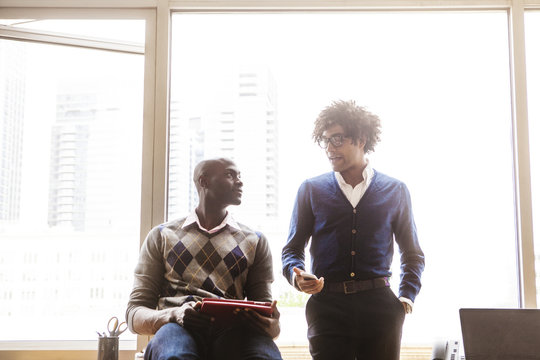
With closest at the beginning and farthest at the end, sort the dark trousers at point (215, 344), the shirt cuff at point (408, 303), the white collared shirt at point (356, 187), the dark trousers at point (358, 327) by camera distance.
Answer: the dark trousers at point (215, 344)
the dark trousers at point (358, 327)
the shirt cuff at point (408, 303)
the white collared shirt at point (356, 187)

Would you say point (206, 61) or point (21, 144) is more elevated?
point (206, 61)

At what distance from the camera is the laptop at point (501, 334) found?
2.49m

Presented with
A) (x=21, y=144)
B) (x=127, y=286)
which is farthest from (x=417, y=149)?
(x=21, y=144)

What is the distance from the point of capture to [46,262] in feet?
9.87

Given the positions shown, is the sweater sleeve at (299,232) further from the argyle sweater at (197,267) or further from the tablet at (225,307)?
the tablet at (225,307)

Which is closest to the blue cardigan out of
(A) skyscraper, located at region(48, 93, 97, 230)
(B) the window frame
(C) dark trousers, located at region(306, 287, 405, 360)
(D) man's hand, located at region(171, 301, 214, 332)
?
(C) dark trousers, located at region(306, 287, 405, 360)

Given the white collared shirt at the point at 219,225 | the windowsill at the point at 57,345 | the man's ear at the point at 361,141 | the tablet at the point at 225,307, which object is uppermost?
the man's ear at the point at 361,141

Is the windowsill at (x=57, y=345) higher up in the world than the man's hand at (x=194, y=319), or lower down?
lower down

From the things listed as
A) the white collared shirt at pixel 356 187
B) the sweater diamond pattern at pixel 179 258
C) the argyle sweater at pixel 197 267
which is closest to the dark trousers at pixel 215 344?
the argyle sweater at pixel 197 267

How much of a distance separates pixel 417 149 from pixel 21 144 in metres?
2.12

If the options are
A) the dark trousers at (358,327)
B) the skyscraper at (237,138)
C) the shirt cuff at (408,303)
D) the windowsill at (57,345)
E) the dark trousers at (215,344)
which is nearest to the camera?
the dark trousers at (215,344)

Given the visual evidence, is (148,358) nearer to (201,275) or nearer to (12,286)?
(201,275)

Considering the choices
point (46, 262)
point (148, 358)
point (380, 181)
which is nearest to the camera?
point (148, 358)

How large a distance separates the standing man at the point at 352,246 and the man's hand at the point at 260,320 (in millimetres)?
193
